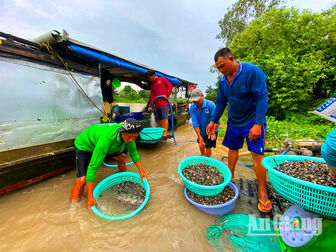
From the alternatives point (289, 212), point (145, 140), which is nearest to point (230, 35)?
point (145, 140)

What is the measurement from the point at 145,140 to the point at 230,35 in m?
16.7

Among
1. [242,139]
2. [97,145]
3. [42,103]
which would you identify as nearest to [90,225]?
[97,145]

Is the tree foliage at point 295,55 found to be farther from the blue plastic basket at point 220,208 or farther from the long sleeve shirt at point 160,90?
the blue plastic basket at point 220,208

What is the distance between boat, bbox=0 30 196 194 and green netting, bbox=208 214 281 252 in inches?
116

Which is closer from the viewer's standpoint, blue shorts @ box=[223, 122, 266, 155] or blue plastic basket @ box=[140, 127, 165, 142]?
blue shorts @ box=[223, 122, 266, 155]

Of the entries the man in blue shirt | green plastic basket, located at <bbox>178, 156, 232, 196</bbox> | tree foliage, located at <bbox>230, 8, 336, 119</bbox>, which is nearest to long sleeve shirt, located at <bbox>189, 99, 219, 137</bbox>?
the man in blue shirt

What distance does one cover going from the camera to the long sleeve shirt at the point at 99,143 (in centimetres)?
177

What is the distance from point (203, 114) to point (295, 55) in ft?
34.3

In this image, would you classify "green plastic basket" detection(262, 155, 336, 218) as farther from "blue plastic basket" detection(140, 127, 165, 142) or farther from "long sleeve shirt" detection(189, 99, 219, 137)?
"blue plastic basket" detection(140, 127, 165, 142)

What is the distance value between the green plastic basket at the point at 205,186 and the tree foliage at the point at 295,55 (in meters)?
7.71

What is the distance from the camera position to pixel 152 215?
187 centimetres

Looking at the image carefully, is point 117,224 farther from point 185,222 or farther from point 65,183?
point 65,183

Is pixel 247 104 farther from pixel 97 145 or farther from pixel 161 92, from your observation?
pixel 161 92

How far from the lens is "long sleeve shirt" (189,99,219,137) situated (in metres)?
2.64
